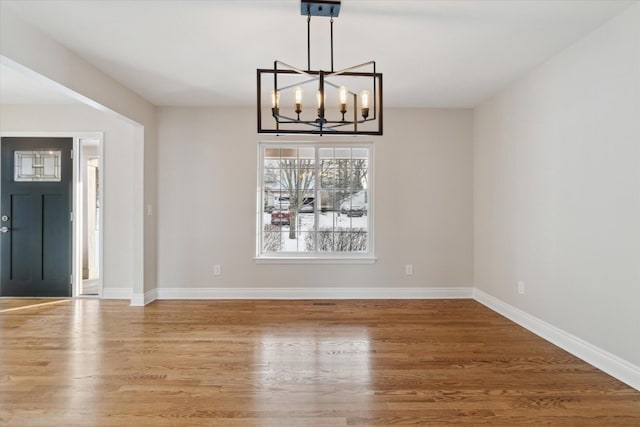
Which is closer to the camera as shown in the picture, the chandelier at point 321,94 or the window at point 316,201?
the chandelier at point 321,94

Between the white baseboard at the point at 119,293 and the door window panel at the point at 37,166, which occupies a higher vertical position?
the door window panel at the point at 37,166

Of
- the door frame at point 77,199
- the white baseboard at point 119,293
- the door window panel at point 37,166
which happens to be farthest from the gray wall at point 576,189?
the door window panel at point 37,166

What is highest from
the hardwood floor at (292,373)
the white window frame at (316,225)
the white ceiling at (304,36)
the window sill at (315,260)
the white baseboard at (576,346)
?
the white ceiling at (304,36)

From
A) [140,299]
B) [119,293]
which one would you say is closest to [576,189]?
[140,299]

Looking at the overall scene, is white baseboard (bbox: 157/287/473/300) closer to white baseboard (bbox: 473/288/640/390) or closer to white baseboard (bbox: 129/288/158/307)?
white baseboard (bbox: 129/288/158/307)

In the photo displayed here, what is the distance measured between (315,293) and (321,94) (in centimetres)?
309

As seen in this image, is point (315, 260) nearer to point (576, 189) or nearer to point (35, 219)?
point (576, 189)

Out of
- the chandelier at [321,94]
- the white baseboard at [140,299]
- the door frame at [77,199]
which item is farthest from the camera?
the door frame at [77,199]

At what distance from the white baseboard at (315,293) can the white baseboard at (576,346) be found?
0.67 metres

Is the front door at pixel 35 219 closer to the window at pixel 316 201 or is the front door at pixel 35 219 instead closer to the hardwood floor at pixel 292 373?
the hardwood floor at pixel 292 373

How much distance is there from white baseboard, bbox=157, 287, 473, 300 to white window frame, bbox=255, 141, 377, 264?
1.27 ft

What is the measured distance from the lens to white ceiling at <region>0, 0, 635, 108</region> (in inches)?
91.0

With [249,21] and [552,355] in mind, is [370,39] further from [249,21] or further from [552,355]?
[552,355]

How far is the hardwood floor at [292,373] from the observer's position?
198 cm
